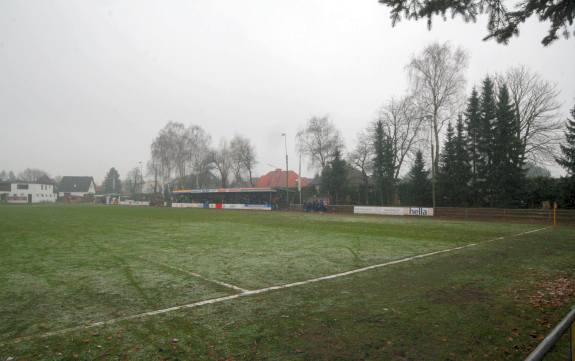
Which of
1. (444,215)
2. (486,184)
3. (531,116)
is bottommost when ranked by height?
Answer: (444,215)

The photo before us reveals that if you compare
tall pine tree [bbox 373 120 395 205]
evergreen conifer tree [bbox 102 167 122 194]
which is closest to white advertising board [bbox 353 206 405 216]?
tall pine tree [bbox 373 120 395 205]

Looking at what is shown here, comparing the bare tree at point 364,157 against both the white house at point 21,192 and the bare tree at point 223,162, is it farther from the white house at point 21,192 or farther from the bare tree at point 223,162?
the white house at point 21,192

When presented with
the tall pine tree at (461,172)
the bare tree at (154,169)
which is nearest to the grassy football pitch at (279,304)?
the tall pine tree at (461,172)

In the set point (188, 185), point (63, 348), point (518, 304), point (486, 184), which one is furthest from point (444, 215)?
point (188, 185)

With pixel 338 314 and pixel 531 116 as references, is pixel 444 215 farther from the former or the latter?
pixel 338 314

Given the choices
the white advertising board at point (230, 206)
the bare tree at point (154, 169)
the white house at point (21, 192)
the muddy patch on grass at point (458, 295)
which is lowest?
the muddy patch on grass at point (458, 295)

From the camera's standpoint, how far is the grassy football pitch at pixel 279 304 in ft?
14.0

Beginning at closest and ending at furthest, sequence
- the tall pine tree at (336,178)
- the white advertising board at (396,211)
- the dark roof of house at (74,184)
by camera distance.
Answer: the white advertising board at (396,211), the tall pine tree at (336,178), the dark roof of house at (74,184)

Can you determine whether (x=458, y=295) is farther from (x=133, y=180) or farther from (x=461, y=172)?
(x=133, y=180)

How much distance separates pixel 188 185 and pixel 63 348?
79.6m

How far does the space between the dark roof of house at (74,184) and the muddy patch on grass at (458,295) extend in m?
128

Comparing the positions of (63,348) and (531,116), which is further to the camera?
(531,116)

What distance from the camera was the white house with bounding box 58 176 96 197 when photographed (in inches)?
4409

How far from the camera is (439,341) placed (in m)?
4.43
